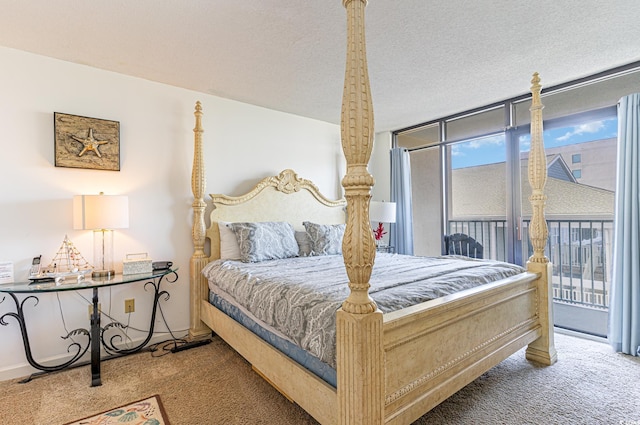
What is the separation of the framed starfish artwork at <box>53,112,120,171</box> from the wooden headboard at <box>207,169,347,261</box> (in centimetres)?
96

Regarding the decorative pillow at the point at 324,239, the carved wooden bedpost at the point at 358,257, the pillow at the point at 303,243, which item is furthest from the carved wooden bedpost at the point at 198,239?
the carved wooden bedpost at the point at 358,257

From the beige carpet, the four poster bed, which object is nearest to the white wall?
the four poster bed

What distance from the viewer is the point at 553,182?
11.0 ft

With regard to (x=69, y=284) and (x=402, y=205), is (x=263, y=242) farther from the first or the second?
(x=402, y=205)

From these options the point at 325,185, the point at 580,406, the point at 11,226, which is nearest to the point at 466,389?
the point at 580,406

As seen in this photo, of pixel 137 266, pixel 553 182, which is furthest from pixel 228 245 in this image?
pixel 553 182

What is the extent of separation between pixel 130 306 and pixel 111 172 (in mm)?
1212

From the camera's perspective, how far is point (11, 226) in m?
2.35

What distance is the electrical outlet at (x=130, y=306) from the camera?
278 cm

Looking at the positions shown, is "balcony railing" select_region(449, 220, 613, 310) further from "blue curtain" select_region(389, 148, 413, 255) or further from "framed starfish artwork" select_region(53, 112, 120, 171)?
"framed starfish artwork" select_region(53, 112, 120, 171)

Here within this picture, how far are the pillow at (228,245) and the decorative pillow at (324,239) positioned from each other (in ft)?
2.65

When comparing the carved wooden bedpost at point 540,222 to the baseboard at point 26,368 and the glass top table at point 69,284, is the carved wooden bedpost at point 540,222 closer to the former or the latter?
the glass top table at point 69,284

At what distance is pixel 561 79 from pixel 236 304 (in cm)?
362

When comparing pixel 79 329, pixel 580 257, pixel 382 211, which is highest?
pixel 382 211
